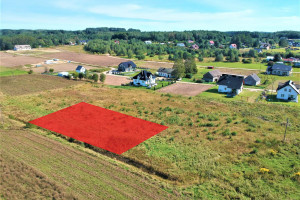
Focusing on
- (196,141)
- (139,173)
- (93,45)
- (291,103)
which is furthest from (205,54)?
(139,173)

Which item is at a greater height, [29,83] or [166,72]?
[166,72]

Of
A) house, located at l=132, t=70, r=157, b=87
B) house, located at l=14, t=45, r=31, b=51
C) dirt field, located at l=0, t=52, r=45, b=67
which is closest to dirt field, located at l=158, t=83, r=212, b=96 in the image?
house, located at l=132, t=70, r=157, b=87

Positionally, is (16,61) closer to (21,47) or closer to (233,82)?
(21,47)

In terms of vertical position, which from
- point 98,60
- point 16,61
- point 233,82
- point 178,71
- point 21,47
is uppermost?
point 21,47

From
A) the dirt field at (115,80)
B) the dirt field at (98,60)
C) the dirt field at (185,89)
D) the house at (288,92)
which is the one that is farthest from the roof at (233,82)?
the dirt field at (98,60)

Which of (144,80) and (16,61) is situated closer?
(144,80)

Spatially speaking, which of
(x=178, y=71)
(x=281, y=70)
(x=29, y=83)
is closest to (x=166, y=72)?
(x=178, y=71)

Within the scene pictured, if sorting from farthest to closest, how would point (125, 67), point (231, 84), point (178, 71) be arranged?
point (125, 67) → point (178, 71) → point (231, 84)
